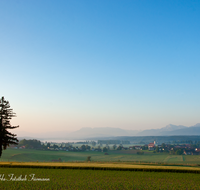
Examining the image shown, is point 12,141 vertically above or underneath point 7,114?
underneath

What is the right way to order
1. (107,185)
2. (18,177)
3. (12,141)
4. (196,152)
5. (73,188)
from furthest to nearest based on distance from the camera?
(196,152)
(12,141)
(18,177)
(107,185)
(73,188)

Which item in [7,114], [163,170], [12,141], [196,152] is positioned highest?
[7,114]

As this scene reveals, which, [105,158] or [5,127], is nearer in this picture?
[5,127]

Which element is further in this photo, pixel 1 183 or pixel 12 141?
pixel 12 141

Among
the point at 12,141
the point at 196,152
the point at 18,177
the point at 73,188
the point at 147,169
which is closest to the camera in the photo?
the point at 73,188

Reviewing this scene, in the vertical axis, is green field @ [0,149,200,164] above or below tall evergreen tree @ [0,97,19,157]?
below

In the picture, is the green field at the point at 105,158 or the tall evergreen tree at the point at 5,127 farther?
the green field at the point at 105,158

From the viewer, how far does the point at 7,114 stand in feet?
132

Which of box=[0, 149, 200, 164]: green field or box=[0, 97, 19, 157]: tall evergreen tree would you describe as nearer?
box=[0, 97, 19, 157]: tall evergreen tree

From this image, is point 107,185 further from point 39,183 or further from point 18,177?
point 18,177

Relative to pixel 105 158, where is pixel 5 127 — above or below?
above

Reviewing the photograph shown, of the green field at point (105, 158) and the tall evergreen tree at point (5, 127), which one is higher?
the tall evergreen tree at point (5, 127)

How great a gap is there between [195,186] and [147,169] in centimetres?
996

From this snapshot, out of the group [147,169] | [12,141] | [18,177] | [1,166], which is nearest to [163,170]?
[147,169]
